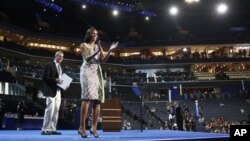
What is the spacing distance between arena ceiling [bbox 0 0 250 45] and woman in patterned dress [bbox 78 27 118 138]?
97.2 ft

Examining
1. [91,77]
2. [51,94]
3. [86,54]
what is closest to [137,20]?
[51,94]

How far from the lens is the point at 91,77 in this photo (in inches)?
178

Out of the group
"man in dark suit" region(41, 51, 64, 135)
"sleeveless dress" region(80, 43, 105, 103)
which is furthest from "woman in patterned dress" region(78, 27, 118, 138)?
"man in dark suit" region(41, 51, 64, 135)

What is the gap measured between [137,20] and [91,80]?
124 feet

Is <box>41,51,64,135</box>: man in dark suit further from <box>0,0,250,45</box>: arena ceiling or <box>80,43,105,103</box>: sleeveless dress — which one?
<box>0,0,250,45</box>: arena ceiling

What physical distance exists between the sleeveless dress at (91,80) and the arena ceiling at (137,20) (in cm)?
2971

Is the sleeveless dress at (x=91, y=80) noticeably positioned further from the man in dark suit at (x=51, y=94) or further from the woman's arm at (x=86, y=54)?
the man in dark suit at (x=51, y=94)

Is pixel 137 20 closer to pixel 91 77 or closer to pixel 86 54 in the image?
pixel 86 54

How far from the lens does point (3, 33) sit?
3047cm

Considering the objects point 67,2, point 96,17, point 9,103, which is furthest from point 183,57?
point 9,103

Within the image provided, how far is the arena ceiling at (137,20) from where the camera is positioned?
3500cm

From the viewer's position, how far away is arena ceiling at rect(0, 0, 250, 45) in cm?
3500

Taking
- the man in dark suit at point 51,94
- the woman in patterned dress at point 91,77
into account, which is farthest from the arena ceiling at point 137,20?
the woman in patterned dress at point 91,77

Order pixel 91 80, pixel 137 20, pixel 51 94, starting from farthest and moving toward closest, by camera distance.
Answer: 1. pixel 137 20
2. pixel 51 94
3. pixel 91 80
